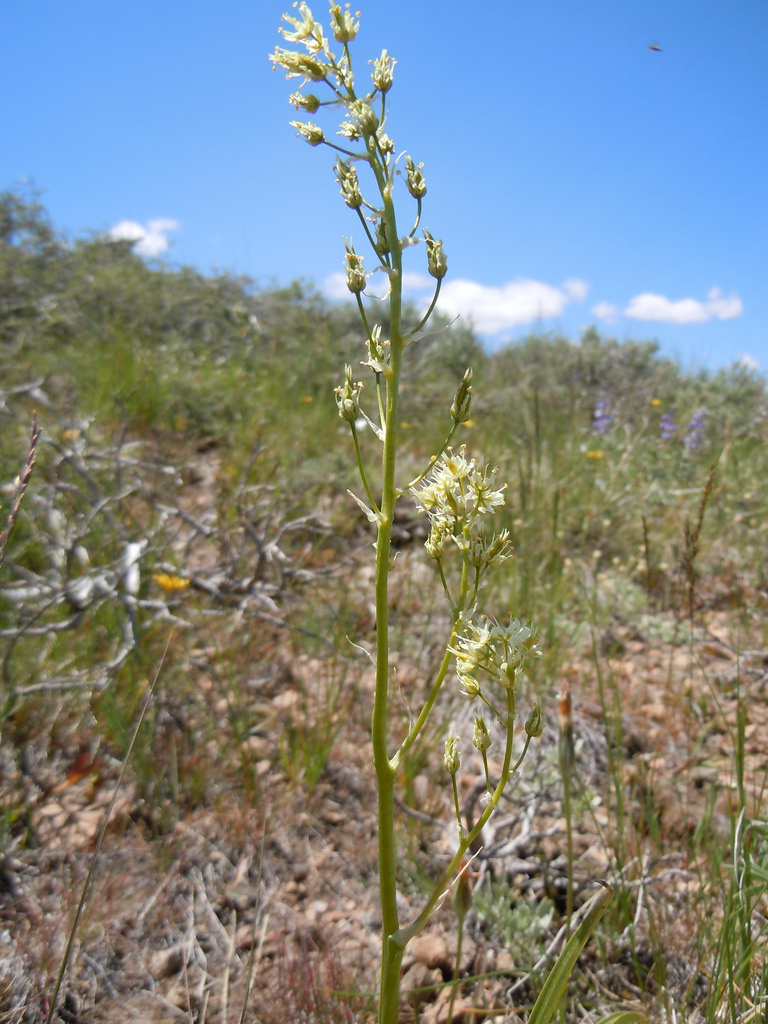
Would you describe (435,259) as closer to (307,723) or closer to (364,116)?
(364,116)

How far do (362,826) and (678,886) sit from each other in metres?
0.93

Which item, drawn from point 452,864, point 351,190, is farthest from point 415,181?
point 452,864

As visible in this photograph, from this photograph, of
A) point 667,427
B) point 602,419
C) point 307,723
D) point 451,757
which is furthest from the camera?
point 602,419

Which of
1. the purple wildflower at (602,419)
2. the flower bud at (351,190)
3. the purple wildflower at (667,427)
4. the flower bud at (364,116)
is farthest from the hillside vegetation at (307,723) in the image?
the flower bud at (364,116)

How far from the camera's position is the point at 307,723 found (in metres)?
2.19

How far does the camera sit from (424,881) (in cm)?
181

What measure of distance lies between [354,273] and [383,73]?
32 cm

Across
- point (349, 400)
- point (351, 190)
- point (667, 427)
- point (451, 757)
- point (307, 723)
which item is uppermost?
point (351, 190)

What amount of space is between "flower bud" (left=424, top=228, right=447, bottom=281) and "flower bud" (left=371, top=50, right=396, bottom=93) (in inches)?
9.4

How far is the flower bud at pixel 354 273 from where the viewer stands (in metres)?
1.07

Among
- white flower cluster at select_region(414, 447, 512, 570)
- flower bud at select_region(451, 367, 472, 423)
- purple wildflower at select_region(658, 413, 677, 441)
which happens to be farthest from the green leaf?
purple wildflower at select_region(658, 413, 677, 441)

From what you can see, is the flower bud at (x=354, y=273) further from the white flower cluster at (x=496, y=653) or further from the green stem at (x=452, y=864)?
the green stem at (x=452, y=864)

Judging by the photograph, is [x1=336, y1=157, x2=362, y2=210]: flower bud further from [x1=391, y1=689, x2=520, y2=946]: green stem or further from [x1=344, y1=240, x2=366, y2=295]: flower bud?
[x1=391, y1=689, x2=520, y2=946]: green stem

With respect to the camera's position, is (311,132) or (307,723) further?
(307,723)
